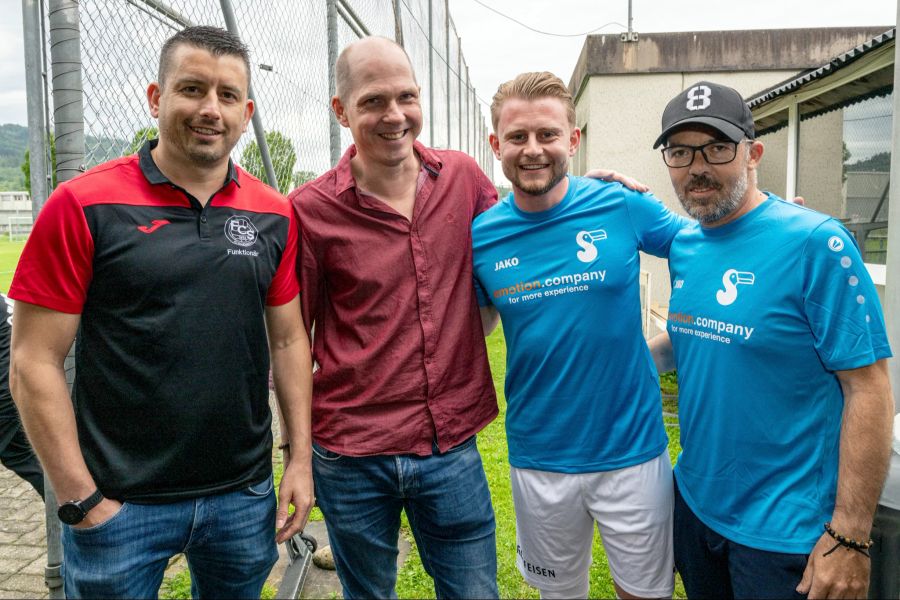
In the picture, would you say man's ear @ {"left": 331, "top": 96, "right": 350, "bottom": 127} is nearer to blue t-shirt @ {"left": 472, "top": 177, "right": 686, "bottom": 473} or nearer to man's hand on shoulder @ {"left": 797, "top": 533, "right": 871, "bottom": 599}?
blue t-shirt @ {"left": 472, "top": 177, "right": 686, "bottom": 473}

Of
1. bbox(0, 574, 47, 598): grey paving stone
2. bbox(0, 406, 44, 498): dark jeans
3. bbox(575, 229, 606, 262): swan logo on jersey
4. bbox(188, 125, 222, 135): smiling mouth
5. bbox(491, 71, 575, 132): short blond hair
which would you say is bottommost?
bbox(0, 574, 47, 598): grey paving stone

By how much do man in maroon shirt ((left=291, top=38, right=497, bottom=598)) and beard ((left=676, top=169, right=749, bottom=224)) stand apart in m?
0.80

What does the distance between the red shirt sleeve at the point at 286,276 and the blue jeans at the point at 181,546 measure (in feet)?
1.89

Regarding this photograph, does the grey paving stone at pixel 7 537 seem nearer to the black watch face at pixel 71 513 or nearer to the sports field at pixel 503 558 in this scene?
the sports field at pixel 503 558

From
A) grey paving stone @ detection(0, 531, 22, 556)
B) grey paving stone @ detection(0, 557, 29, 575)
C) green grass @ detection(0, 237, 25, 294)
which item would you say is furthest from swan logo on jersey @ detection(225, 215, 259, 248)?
green grass @ detection(0, 237, 25, 294)

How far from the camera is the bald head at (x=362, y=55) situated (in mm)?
2260

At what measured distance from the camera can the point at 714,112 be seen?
204 cm

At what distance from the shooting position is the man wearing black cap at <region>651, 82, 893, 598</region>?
1.73m

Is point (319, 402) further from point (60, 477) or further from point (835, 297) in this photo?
point (835, 297)

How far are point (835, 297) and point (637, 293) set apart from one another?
78 centimetres

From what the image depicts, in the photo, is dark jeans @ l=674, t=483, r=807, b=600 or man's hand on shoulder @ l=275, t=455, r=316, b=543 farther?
man's hand on shoulder @ l=275, t=455, r=316, b=543

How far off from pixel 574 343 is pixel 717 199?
2.16 ft

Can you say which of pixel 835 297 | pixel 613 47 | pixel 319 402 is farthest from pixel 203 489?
pixel 613 47

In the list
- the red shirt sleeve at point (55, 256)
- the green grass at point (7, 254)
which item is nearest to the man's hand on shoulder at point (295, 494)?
the red shirt sleeve at point (55, 256)
